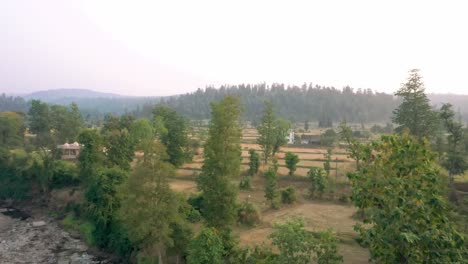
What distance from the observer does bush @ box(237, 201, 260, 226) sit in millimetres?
22828

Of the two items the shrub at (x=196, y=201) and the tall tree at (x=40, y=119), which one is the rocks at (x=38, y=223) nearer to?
the shrub at (x=196, y=201)

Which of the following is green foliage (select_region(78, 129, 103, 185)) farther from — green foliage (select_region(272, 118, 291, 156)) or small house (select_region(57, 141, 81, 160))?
green foliage (select_region(272, 118, 291, 156))

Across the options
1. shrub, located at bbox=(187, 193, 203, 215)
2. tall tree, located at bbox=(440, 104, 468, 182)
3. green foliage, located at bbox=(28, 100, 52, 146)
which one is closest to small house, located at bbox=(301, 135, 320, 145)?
tall tree, located at bbox=(440, 104, 468, 182)

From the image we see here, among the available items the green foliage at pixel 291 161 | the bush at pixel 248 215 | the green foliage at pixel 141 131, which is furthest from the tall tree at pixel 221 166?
the green foliage at pixel 141 131

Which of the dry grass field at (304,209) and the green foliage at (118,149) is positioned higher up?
the green foliage at (118,149)

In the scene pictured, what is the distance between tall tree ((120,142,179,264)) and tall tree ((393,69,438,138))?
54.8 feet

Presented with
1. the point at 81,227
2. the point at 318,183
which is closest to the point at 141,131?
the point at 81,227

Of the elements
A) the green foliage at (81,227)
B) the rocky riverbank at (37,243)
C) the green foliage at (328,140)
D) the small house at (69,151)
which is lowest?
the rocky riverbank at (37,243)

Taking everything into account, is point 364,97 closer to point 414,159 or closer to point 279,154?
point 279,154

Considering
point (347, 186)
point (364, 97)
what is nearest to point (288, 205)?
point (347, 186)

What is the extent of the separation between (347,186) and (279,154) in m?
14.2

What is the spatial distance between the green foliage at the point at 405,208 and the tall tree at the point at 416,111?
47.5ft

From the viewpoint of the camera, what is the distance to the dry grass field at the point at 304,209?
19656 millimetres

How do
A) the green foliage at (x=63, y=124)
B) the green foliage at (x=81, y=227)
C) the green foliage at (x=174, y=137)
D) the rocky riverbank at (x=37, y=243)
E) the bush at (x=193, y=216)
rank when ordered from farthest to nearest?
the green foliage at (x=63, y=124) < the green foliage at (x=174, y=137) < the green foliage at (x=81, y=227) < the rocky riverbank at (x=37, y=243) < the bush at (x=193, y=216)
